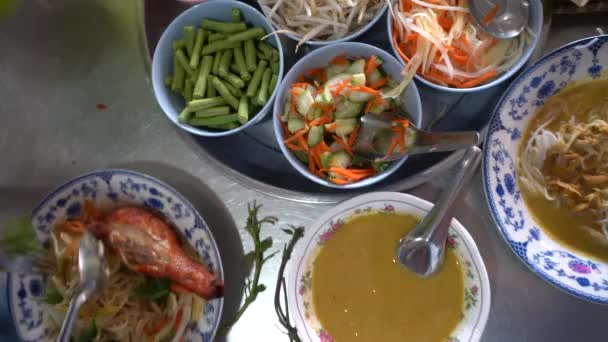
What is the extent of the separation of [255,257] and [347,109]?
1.61ft

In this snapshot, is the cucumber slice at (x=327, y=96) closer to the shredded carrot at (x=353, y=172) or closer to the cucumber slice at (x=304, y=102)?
the cucumber slice at (x=304, y=102)

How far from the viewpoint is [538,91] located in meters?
1.18

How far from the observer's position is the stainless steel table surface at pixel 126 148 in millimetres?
1284

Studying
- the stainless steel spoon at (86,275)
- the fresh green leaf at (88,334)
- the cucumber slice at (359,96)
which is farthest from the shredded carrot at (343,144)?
the fresh green leaf at (88,334)

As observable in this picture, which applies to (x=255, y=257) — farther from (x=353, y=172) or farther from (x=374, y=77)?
(x=374, y=77)

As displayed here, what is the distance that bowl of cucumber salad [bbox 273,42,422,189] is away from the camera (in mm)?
1147

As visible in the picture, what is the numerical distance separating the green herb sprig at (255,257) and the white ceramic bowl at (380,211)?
5.2 inches

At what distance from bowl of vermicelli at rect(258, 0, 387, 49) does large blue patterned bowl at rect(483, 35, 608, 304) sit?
407 millimetres

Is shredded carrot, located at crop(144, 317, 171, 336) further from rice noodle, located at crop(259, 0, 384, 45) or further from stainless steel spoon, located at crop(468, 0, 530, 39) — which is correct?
stainless steel spoon, located at crop(468, 0, 530, 39)

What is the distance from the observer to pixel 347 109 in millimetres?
1156

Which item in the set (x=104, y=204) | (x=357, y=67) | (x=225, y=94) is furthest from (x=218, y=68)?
(x=104, y=204)

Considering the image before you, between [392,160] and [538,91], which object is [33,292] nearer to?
[392,160]

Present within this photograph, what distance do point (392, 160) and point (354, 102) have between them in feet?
0.56

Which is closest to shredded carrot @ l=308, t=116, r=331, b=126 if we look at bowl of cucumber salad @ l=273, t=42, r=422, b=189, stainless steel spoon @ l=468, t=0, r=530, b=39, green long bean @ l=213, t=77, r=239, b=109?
bowl of cucumber salad @ l=273, t=42, r=422, b=189
